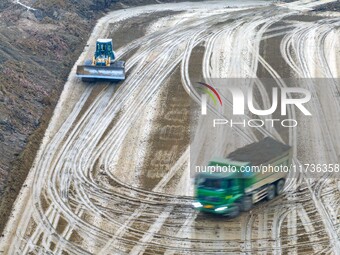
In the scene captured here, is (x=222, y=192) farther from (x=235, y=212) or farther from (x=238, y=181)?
(x=235, y=212)

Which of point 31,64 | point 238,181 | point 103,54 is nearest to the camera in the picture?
point 238,181

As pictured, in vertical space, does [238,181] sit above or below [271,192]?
below

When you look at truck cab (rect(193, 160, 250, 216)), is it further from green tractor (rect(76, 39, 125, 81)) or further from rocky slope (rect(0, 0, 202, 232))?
Result: green tractor (rect(76, 39, 125, 81))

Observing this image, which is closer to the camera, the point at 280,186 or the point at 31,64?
the point at 280,186

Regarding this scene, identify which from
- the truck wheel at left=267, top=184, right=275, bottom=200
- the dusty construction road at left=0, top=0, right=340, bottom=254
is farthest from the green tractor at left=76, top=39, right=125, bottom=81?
the truck wheel at left=267, top=184, right=275, bottom=200

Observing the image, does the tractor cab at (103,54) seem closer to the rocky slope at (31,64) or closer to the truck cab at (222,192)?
the rocky slope at (31,64)

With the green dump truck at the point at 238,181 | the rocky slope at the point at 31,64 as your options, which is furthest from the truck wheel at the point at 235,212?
the rocky slope at the point at 31,64

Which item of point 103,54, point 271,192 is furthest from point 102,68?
point 271,192
